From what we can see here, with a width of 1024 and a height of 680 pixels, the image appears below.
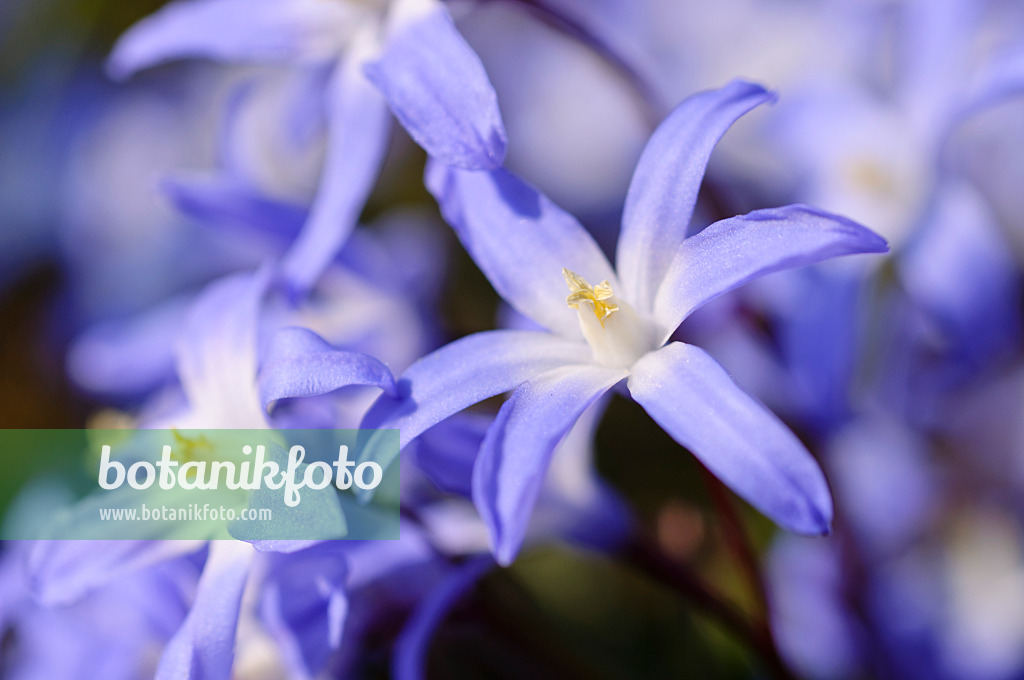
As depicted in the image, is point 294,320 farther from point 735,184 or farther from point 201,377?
point 735,184

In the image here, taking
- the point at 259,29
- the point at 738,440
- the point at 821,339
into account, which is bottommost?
the point at 821,339

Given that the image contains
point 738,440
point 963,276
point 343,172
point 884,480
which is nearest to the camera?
point 738,440

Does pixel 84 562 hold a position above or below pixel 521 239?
below

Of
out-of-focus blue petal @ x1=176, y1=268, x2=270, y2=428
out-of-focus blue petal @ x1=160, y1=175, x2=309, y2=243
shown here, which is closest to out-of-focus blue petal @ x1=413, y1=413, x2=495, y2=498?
out-of-focus blue petal @ x1=176, y1=268, x2=270, y2=428

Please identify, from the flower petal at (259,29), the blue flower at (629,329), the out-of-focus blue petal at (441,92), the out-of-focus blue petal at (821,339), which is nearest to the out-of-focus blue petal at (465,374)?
the blue flower at (629,329)

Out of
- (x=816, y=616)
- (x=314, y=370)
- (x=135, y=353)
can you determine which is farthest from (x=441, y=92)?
(x=816, y=616)

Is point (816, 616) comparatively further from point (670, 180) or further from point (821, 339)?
point (670, 180)

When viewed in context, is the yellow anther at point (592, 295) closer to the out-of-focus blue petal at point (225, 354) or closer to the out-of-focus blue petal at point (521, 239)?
the out-of-focus blue petal at point (521, 239)

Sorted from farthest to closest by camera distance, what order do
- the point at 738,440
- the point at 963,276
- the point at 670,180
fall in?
the point at 963,276 < the point at 670,180 < the point at 738,440
